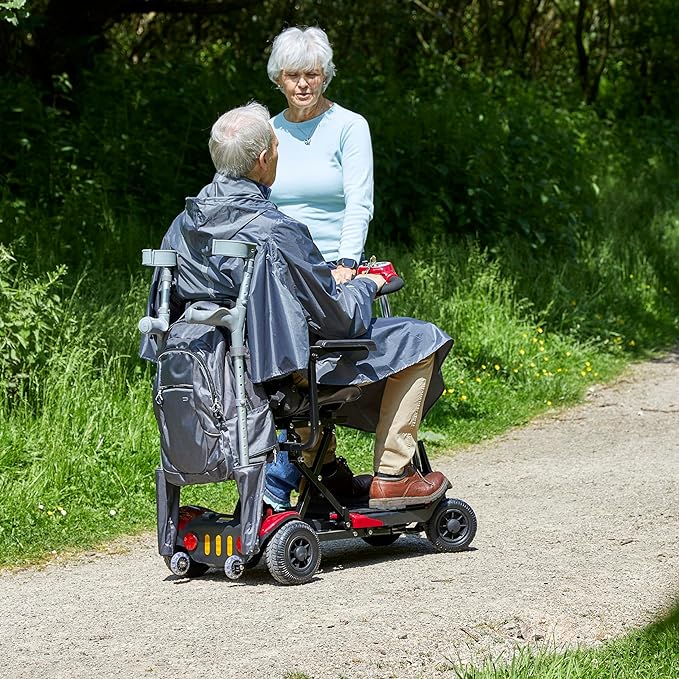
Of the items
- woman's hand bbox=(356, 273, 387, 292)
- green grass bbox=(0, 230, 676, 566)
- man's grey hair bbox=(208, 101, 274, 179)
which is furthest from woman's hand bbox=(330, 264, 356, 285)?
green grass bbox=(0, 230, 676, 566)

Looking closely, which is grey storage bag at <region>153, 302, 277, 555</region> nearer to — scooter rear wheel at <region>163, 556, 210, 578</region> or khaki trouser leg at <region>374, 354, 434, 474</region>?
scooter rear wheel at <region>163, 556, 210, 578</region>

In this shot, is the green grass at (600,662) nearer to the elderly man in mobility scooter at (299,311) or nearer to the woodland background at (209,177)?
the elderly man in mobility scooter at (299,311)

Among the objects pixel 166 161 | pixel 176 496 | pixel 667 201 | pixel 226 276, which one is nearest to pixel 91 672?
pixel 176 496

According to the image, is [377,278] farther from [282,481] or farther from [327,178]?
[282,481]

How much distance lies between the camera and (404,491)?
5426 mm

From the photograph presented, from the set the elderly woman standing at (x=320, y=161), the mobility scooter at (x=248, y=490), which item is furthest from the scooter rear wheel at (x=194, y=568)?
the elderly woman standing at (x=320, y=161)

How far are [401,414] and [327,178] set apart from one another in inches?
42.3

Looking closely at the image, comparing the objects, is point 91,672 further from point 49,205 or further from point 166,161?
point 166,161

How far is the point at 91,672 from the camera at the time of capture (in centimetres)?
410

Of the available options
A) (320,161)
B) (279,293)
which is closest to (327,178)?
(320,161)

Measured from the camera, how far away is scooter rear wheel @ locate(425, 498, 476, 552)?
554 centimetres

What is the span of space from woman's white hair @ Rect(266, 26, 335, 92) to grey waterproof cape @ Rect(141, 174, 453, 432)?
0.76 meters

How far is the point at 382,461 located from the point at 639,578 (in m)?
1.12

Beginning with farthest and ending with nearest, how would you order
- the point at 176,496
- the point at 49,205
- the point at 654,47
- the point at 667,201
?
the point at 654,47, the point at 667,201, the point at 49,205, the point at 176,496
